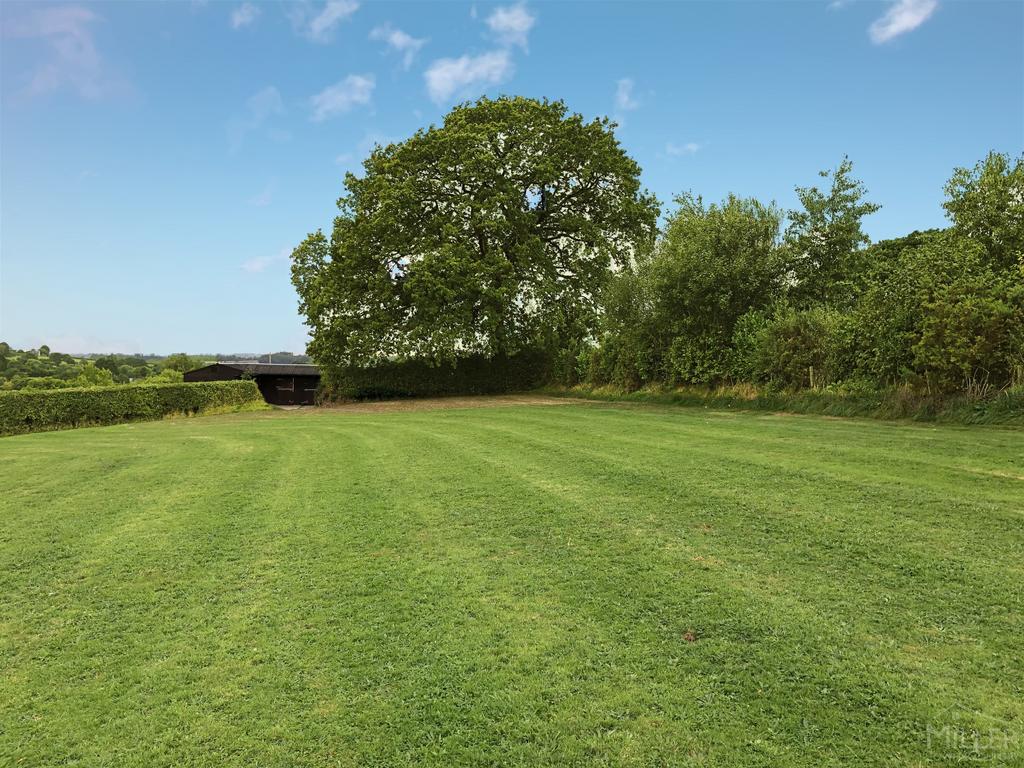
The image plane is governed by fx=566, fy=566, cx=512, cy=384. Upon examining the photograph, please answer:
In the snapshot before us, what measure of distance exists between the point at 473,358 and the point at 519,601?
86.7ft

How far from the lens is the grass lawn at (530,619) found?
95.0 inches

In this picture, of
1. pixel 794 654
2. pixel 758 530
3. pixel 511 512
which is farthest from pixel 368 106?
pixel 794 654

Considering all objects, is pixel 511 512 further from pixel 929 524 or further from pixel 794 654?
pixel 929 524

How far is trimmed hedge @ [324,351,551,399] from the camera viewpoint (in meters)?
29.6

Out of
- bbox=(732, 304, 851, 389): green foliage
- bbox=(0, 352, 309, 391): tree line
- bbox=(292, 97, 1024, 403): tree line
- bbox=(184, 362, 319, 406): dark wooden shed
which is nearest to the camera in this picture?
bbox=(292, 97, 1024, 403): tree line

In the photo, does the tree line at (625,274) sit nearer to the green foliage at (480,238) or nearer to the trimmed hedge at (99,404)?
the green foliage at (480,238)

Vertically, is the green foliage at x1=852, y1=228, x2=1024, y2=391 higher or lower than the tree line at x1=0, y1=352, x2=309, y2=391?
lower

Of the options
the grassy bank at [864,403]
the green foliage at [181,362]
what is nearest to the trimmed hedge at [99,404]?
the grassy bank at [864,403]

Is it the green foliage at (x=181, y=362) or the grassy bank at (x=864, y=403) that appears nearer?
the grassy bank at (x=864, y=403)

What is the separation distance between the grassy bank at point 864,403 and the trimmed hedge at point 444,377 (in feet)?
34.2

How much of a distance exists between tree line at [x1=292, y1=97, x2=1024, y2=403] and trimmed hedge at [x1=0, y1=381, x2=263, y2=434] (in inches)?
241

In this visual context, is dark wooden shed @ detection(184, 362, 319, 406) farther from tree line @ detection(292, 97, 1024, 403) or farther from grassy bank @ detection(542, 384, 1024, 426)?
grassy bank @ detection(542, 384, 1024, 426)

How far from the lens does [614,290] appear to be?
21.3 metres

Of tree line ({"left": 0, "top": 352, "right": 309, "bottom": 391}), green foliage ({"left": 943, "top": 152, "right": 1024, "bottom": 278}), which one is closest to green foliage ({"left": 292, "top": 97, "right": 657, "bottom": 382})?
green foliage ({"left": 943, "top": 152, "right": 1024, "bottom": 278})
